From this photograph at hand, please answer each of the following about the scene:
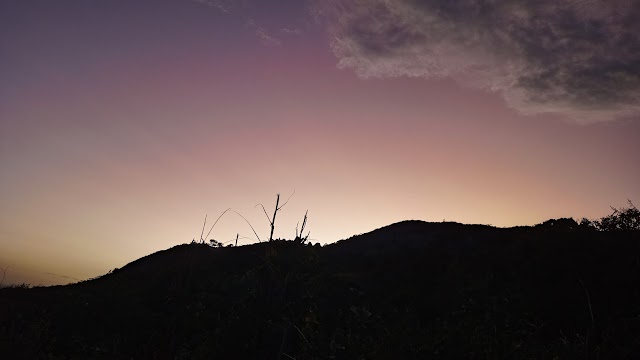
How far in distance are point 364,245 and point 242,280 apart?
6.33 m

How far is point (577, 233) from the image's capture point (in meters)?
16.0

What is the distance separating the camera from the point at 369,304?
14.3 metres

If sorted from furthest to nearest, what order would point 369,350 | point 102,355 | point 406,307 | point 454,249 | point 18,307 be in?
point 454,249 → point 18,307 → point 406,307 → point 102,355 → point 369,350

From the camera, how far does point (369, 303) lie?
14.4 metres

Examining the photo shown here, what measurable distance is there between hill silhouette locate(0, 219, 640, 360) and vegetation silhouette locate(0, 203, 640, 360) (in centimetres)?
5

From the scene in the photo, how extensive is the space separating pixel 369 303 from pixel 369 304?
95 millimetres

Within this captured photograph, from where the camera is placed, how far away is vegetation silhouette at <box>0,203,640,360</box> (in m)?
10.9

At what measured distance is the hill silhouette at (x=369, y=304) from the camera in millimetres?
10883

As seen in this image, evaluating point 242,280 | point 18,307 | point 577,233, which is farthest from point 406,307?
point 18,307

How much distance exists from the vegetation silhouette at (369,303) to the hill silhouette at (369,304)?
0.16ft

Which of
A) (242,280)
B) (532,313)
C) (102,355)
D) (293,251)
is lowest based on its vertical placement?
(102,355)

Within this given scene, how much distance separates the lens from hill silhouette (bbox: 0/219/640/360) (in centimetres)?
1088

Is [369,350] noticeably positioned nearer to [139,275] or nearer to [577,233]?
[577,233]

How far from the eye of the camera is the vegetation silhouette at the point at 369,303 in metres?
10.9
